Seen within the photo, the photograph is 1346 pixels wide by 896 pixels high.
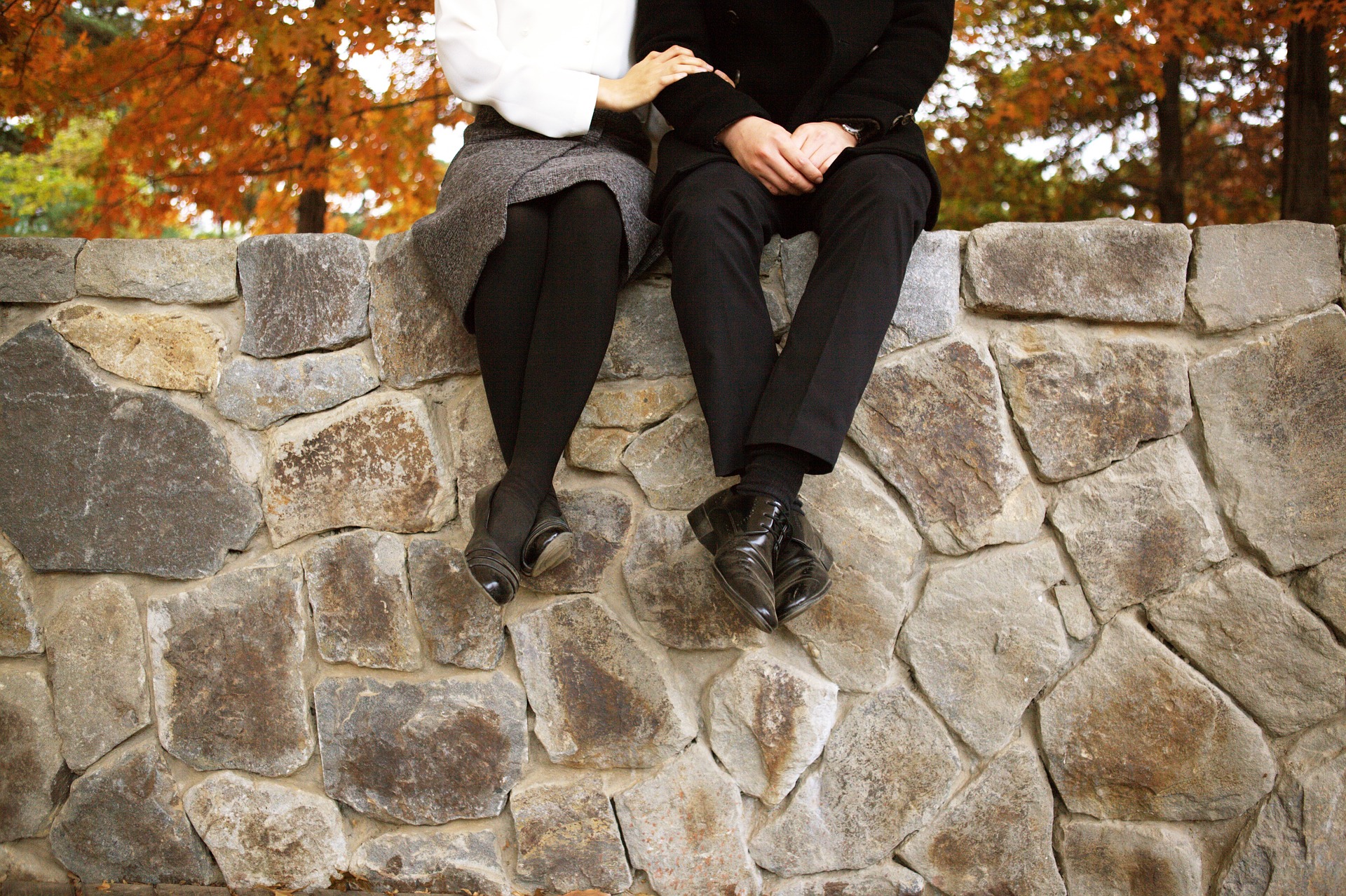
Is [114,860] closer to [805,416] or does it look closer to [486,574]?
[486,574]

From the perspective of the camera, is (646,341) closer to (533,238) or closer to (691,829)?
(533,238)

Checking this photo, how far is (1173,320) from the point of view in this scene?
148 centimetres

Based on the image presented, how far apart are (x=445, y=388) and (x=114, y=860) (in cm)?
113

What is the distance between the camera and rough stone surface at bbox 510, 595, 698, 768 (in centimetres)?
Answer: 153

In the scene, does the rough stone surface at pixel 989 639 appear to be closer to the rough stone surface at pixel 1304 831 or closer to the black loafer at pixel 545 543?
the rough stone surface at pixel 1304 831

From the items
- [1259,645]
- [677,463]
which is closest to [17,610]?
[677,463]

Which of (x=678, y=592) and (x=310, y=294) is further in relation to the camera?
(x=310, y=294)

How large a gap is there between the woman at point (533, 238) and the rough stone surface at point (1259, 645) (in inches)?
41.4

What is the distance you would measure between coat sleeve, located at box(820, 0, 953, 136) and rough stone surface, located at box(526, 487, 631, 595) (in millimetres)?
794

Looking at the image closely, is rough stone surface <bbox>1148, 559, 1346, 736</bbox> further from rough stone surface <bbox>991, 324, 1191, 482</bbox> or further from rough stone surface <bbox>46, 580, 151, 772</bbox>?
rough stone surface <bbox>46, 580, 151, 772</bbox>

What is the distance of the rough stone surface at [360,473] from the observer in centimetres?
161

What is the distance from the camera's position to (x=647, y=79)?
1.59 m

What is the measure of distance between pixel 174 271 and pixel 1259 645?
2.05m

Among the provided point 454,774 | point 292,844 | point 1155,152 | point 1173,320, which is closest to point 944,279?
point 1173,320
